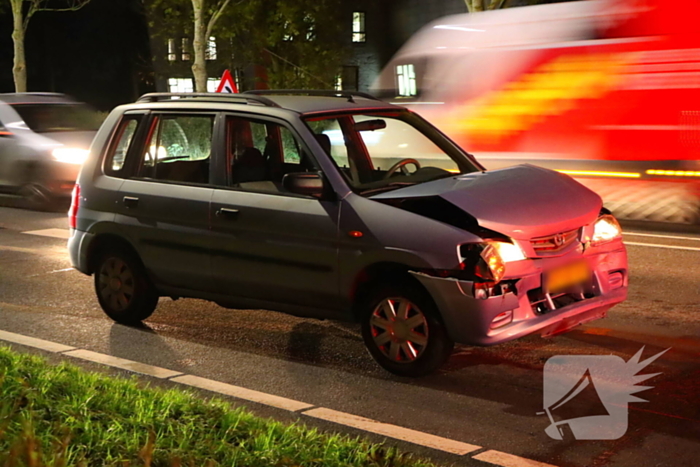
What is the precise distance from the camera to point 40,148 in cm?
1633

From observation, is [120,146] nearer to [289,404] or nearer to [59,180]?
[289,404]

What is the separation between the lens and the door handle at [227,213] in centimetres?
701

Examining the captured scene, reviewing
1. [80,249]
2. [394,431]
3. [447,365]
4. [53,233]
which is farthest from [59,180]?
[394,431]

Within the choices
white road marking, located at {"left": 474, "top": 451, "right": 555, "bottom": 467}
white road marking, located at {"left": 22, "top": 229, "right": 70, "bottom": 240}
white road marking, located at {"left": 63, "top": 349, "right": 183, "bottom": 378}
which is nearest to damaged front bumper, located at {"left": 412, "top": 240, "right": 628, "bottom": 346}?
white road marking, located at {"left": 474, "top": 451, "right": 555, "bottom": 467}

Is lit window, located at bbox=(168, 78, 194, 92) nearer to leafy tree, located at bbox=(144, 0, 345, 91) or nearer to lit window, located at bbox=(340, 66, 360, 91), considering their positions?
leafy tree, located at bbox=(144, 0, 345, 91)

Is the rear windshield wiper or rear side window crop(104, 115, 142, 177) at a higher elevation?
rear side window crop(104, 115, 142, 177)

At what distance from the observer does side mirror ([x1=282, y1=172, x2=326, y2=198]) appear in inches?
257

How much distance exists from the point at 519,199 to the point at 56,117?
40.2 feet

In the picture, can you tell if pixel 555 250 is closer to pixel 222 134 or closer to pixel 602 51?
pixel 222 134

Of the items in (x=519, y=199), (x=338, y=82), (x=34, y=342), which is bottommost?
(x=34, y=342)

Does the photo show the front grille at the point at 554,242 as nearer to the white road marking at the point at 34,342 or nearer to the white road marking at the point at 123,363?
the white road marking at the point at 123,363

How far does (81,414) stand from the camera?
5.01m

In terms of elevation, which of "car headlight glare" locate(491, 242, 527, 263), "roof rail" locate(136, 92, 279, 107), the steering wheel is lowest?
"car headlight glare" locate(491, 242, 527, 263)

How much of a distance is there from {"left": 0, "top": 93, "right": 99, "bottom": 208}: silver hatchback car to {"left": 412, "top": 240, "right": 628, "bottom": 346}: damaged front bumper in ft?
37.1
